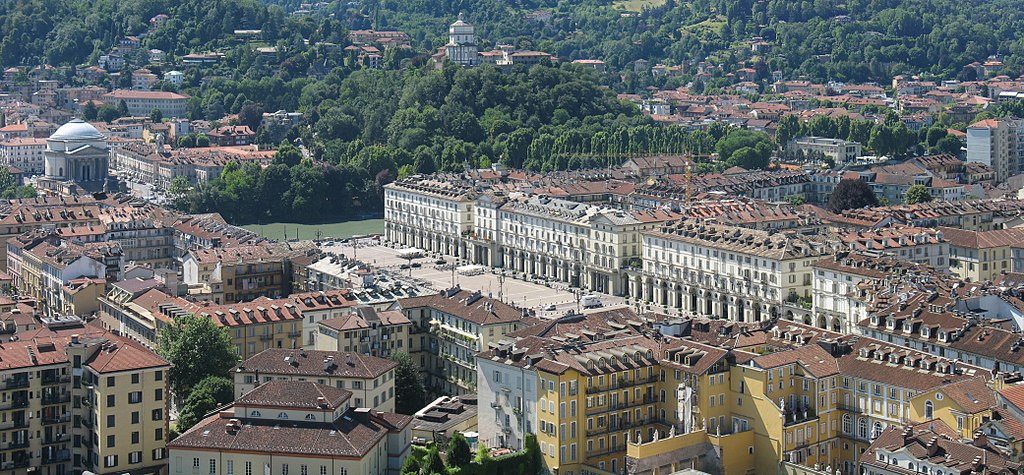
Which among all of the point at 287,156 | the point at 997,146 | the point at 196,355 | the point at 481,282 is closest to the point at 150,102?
the point at 287,156

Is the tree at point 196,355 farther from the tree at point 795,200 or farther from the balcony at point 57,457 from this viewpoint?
the tree at point 795,200

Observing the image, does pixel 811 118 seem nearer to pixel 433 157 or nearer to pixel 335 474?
pixel 433 157

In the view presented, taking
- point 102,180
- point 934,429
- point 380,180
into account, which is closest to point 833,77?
point 380,180

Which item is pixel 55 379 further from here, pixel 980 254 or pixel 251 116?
pixel 251 116

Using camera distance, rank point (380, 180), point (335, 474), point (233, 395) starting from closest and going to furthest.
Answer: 1. point (335, 474)
2. point (233, 395)
3. point (380, 180)

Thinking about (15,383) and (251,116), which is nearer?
(15,383)

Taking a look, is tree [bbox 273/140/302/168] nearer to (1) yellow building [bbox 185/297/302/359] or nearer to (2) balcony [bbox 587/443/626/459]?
(1) yellow building [bbox 185/297/302/359]

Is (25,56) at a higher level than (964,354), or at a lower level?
higher
